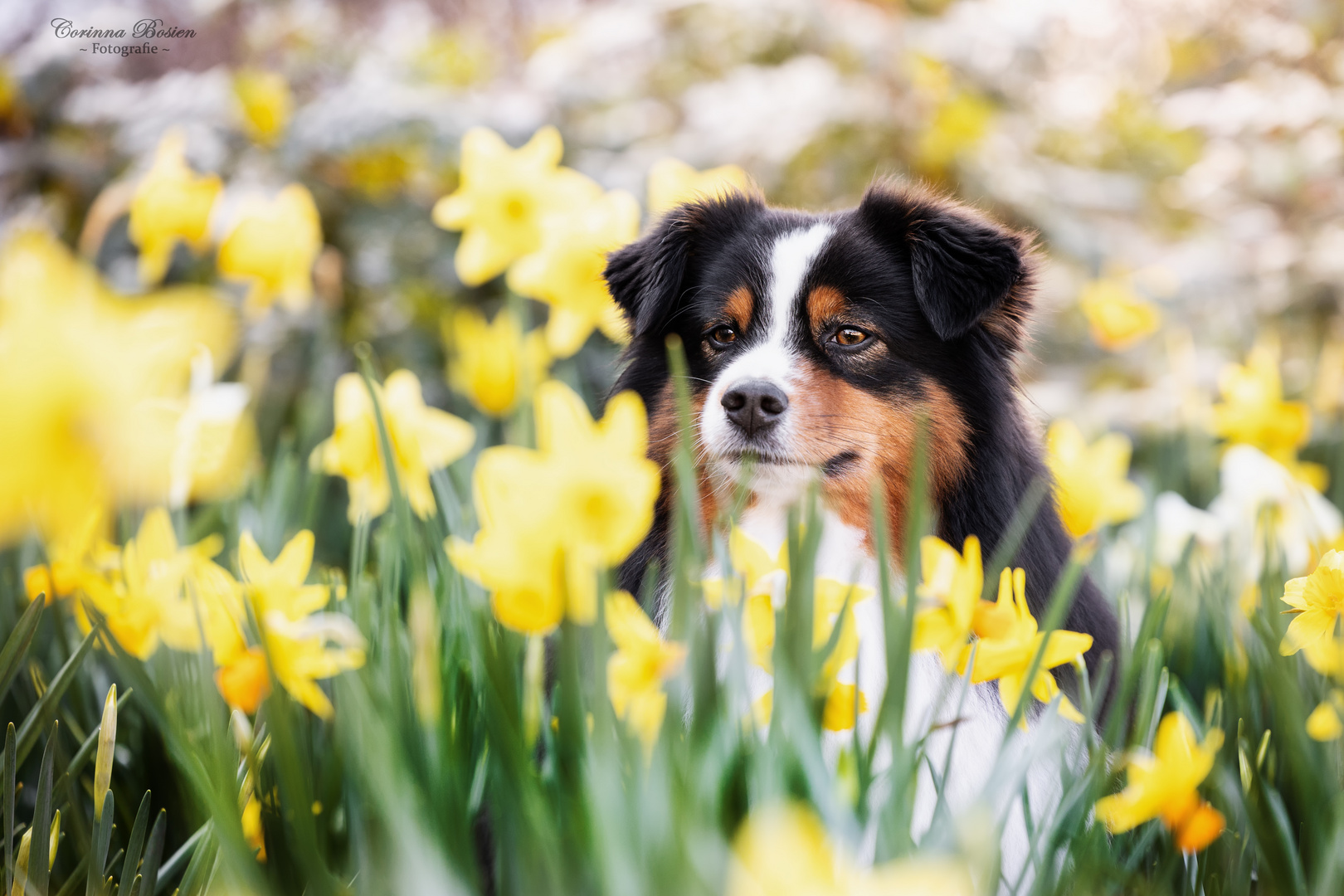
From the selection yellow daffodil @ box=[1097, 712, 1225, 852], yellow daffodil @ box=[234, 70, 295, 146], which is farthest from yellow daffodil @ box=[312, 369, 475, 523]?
yellow daffodil @ box=[234, 70, 295, 146]

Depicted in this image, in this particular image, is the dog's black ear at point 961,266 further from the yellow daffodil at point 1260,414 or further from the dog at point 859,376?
the yellow daffodil at point 1260,414

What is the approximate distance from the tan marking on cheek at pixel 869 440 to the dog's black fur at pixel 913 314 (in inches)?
1.2

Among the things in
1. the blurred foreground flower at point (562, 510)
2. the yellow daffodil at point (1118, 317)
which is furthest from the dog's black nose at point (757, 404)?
the yellow daffodil at point (1118, 317)

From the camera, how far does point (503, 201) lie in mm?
2164

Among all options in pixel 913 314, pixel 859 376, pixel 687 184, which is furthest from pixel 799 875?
pixel 687 184

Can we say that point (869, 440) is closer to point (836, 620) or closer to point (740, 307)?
point (740, 307)

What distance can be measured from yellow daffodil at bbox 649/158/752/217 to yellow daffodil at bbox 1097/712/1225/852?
5.57 feet

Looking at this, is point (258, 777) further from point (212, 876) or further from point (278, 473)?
point (278, 473)

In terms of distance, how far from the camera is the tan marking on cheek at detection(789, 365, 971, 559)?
5.77 ft

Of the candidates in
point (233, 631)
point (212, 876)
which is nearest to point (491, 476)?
point (233, 631)

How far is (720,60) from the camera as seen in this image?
4.62 metres

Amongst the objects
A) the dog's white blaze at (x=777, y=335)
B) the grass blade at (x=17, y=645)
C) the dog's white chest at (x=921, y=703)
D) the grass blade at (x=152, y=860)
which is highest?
the dog's white blaze at (x=777, y=335)

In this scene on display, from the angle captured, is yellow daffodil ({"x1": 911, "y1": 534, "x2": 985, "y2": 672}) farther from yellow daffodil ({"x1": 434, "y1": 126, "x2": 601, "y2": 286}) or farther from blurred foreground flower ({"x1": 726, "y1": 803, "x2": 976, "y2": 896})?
yellow daffodil ({"x1": 434, "y1": 126, "x2": 601, "y2": 286})

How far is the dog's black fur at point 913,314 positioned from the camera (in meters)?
1.81
